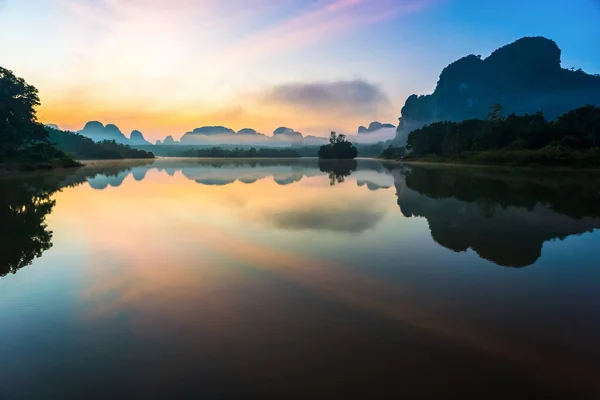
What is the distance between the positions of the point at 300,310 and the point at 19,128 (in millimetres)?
70915

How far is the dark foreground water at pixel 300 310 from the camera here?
4480 millimetres

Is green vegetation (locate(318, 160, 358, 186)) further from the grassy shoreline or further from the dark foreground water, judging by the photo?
the grassy shoreline

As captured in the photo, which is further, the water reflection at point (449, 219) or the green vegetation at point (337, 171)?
the green vegetation at point (337, 171)

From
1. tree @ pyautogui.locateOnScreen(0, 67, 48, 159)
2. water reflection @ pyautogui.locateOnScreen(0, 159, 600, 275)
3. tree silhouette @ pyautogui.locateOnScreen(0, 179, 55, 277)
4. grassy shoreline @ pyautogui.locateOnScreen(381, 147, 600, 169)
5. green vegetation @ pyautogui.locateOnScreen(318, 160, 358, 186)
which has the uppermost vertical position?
tree @ pyautogui.locateOnScreen(0, 67, 48, 159)

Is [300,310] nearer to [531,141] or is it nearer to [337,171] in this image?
[337,171]

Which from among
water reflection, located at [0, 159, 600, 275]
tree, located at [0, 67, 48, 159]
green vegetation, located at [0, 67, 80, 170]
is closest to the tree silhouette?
water reflection, located at [0, 159, 600, 275]

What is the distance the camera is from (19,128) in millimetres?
58000

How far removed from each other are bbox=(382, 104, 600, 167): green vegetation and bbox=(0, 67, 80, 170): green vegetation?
82.3 meters

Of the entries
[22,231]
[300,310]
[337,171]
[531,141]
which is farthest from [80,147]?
[300,310]

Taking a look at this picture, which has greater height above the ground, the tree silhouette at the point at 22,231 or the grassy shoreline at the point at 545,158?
the grassy shoreline at the point at 545,158

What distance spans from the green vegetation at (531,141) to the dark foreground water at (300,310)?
53.0 m

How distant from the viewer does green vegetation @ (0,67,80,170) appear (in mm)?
55156

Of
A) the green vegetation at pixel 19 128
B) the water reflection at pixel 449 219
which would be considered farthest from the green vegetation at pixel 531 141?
the green vegetation at pixel 19 128

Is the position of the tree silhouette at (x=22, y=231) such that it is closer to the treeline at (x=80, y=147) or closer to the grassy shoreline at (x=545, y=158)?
the grassy shoreline at (x=545, y=158)
